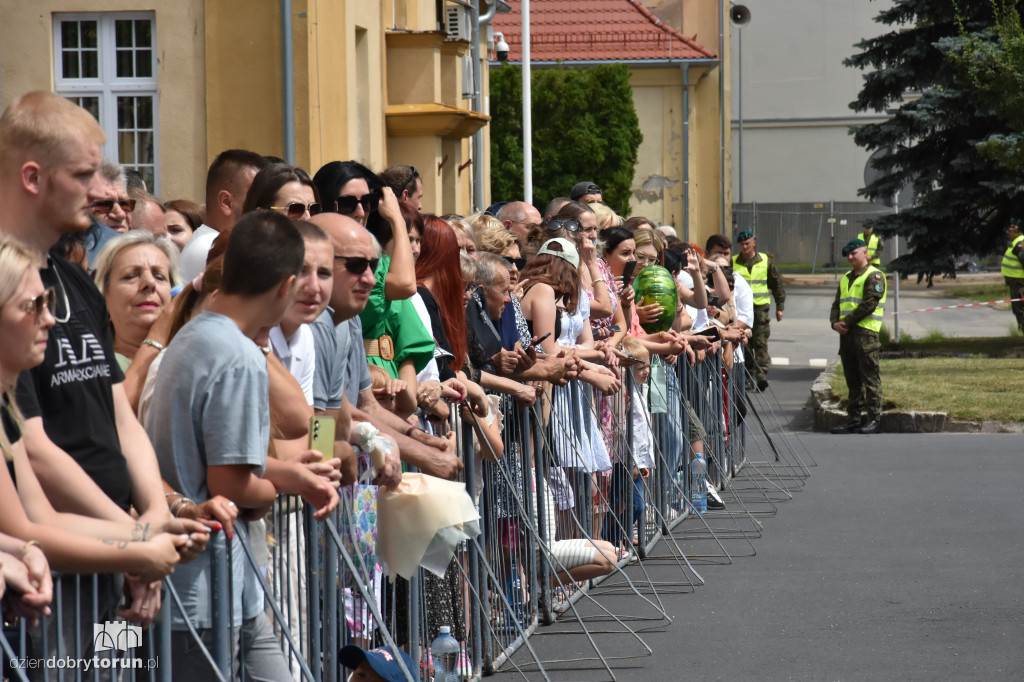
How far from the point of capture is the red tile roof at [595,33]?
3850 centimetres

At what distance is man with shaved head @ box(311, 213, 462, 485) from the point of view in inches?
194

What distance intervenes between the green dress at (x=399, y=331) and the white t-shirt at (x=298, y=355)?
1.09 m

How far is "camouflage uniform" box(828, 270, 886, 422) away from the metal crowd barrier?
3363 mm

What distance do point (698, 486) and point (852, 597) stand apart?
332 cm

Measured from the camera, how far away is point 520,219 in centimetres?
1026

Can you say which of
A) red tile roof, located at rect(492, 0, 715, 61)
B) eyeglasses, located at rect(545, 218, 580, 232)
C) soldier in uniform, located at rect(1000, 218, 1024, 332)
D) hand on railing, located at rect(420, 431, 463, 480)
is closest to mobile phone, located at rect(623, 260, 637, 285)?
eyeglasses, located at rect(545, 218, 580, 232)

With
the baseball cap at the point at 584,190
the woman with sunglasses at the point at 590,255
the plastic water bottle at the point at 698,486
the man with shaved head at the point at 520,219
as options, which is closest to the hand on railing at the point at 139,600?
the woman with sunglasses at the point at 590,255

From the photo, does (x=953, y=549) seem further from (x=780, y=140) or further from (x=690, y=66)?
(x=780, y=140)

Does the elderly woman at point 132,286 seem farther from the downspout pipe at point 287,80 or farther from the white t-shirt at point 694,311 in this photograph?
the downspout pipe at point 287,80

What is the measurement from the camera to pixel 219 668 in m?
3.87

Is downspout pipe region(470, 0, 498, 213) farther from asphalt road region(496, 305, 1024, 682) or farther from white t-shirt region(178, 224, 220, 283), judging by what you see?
white t-shirt region(178, 224, 220, 283)

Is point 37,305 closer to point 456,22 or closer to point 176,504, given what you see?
point 176,504

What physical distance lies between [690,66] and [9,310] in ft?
120

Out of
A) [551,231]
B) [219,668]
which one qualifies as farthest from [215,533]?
[551,231]
